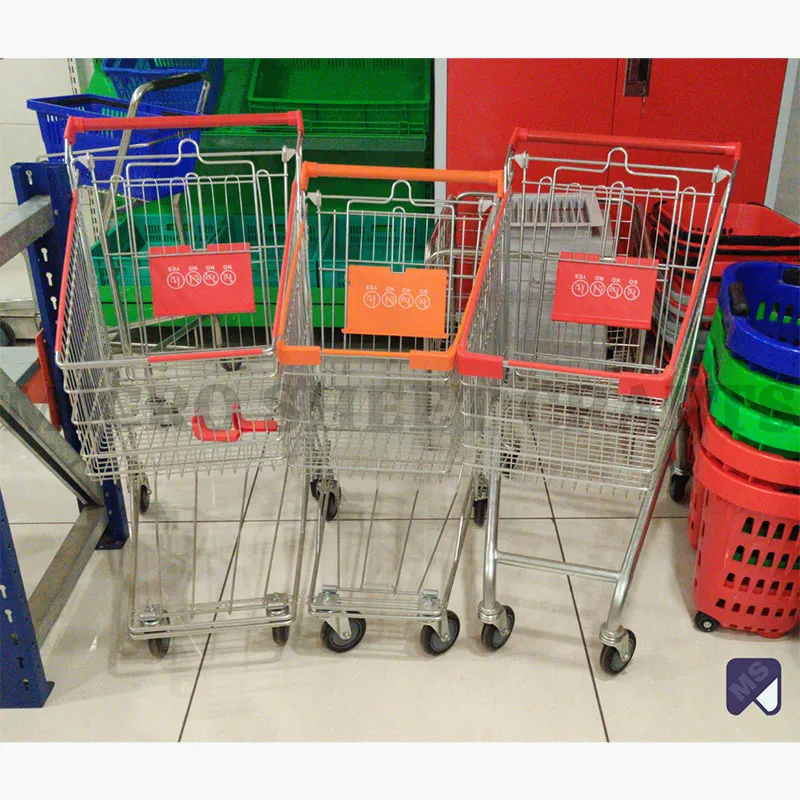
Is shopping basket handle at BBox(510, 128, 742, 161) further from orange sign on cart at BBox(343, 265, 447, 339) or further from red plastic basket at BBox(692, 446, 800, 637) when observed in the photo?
red plastic basket at BBox(692, 446, 800, 637)

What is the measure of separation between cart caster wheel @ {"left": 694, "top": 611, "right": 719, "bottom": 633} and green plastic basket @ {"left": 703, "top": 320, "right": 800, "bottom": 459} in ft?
1.74

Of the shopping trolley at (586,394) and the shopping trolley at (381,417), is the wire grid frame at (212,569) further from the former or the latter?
the shopping trolley at (586,394)

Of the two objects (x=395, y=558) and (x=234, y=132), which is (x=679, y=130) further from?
(x=395, y=558)

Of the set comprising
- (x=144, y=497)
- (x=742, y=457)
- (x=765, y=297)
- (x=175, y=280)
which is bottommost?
(x=144, y=497)

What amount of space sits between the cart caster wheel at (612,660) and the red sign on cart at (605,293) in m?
0.80

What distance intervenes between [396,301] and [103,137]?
183 cm

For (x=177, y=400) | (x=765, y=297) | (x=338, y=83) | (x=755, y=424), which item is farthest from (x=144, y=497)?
(x=338, y=83)

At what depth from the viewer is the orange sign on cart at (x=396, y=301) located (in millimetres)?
1886

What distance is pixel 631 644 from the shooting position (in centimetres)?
208

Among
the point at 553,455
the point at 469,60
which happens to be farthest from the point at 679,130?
the point at 553,455

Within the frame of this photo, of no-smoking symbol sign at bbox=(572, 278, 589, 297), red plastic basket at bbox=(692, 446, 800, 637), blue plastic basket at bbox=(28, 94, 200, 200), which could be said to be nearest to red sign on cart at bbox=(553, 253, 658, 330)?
no-smoking symbol sign at bbox=(572, 278, 589, 297)

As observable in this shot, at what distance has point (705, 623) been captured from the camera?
219 centimetres

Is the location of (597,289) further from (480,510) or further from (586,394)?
(480,510)

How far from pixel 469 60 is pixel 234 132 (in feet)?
3.34
